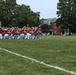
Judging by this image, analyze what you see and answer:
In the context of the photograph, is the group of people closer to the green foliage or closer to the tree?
the green foliage

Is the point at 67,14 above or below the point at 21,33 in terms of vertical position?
above

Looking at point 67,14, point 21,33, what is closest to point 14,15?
point 67,14

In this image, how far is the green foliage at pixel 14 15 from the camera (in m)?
110

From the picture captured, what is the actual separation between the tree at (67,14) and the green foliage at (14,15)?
986 cm

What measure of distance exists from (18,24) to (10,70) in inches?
4069

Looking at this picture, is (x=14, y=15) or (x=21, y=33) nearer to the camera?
(x=21, y=33)

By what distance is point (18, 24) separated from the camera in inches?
4476

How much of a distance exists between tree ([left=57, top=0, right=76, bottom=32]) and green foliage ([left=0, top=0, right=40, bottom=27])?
32.3 feet

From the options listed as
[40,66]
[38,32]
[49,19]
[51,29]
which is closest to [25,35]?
[38,32]

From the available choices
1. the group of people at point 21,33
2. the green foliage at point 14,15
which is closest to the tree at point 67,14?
the green foliage at point 14,15

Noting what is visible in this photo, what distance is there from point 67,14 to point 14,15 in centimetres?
1696

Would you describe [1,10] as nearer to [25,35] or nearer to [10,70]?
[25,35]

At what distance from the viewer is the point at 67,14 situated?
11338 centimetres

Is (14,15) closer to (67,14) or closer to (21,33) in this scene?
(67,14)
